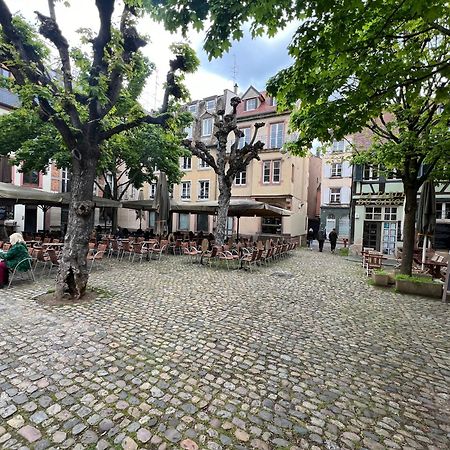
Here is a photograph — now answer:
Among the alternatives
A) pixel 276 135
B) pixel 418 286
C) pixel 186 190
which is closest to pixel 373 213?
pixel 276 135

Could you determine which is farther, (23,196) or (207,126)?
(207,126)

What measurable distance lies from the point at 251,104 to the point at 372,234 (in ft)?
55.2

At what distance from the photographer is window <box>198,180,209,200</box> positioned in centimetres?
2935

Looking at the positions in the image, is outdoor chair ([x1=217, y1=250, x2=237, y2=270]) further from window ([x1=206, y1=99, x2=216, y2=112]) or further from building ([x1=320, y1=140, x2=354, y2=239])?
window ([x1=206, y1=99, x2=216, y2=112])

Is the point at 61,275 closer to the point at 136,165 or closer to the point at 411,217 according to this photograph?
the point at 411,217

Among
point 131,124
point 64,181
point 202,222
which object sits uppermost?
point 64,181

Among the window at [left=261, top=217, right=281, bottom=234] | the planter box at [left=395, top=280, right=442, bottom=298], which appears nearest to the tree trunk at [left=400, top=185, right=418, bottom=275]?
the planter box at [left=395, top=280, right=442, bottom=298]

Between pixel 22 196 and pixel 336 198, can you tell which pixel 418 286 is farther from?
pixel 336 198

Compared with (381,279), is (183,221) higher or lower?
higher

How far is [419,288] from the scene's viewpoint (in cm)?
820

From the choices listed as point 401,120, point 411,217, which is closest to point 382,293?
point 411,217

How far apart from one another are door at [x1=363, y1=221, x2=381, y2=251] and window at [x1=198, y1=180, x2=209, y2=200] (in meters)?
15.2

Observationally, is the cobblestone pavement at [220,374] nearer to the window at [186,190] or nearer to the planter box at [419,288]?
the planter box at [419,288]

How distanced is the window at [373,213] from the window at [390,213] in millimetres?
414
